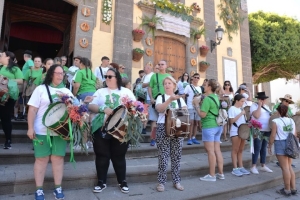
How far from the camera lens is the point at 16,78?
434cm

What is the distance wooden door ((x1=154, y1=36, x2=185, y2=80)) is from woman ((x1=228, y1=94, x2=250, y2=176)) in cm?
500

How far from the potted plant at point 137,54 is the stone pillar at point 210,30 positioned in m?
3.37

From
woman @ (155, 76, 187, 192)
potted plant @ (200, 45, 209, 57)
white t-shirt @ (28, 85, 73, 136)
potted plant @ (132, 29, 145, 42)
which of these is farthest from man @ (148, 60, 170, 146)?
potted plant @ (200, 45, 209, 57)

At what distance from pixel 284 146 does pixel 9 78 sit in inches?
199

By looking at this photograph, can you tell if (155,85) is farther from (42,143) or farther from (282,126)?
(42,143)

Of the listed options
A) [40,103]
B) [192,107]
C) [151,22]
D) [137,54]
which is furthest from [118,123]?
[151,22]

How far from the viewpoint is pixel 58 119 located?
2.84 m

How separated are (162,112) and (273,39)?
42.2 feet

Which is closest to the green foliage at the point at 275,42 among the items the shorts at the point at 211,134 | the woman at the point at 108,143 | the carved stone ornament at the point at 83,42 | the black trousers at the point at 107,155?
the carved stone ornament at the point at 83,42

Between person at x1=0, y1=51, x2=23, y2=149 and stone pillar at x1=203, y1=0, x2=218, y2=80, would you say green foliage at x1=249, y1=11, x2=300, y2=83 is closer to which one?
stone pillar at x1=203, y1=0, x2=218, y2=80

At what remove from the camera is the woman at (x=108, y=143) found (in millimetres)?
3236

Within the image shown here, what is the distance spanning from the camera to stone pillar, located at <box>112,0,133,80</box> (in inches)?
333

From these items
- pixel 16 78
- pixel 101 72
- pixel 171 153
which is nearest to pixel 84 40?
pixel 101 72

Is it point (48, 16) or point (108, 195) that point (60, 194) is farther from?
point (48, 16)
